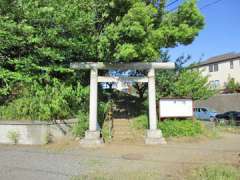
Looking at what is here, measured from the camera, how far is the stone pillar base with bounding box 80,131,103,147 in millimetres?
11327

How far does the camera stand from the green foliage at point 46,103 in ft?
38.9

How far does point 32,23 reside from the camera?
12648 millimetres

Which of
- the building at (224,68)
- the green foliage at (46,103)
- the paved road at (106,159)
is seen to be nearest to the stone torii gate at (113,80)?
the paved road at (106,159)

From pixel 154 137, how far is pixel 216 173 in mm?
5107

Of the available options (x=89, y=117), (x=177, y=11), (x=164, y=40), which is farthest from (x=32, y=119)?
(x=177, y=11)

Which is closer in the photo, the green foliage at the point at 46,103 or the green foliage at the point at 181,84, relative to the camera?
the green foliage at the point at 46,103

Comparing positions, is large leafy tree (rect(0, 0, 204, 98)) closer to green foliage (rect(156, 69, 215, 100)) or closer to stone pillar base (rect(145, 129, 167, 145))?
green foliage (rect(156, 69, 215, 100))

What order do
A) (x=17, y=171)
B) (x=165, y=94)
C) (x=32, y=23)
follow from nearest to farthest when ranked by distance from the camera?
(x=17, y=171), (x=32, y=23), (x=165, y=94)

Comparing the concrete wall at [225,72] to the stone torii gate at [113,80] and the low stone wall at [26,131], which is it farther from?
the low stone wall at [26,131]

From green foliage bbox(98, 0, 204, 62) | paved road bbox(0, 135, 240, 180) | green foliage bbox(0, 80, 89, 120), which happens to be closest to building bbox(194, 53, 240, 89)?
green foliage bbox(98, 0, 204, 62)

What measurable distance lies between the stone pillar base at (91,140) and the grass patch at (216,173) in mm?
5014

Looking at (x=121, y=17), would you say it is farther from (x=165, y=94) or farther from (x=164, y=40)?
(x=165, y=94)

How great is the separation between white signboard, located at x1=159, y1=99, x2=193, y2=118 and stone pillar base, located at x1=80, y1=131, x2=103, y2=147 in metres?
3.35

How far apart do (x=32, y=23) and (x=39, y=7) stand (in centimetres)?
78
